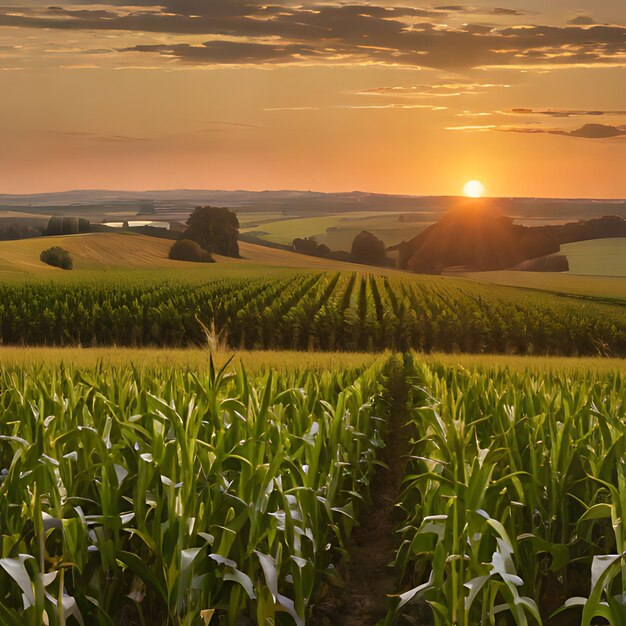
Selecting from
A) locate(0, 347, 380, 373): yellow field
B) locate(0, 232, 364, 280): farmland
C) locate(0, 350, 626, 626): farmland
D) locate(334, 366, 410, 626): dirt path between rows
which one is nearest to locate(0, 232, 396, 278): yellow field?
locate(0, 232, 364, 280): farmland

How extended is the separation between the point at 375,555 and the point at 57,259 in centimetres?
7607

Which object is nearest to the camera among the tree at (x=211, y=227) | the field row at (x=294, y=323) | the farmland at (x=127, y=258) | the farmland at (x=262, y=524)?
the farmland at (x=262, y=524)

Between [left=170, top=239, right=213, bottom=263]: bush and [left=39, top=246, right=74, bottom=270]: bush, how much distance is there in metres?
17.3

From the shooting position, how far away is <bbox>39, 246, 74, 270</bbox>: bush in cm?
7869

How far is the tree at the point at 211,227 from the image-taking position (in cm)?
10188

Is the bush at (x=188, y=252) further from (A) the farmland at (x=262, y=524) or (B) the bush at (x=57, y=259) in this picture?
(A) the farmland at (x=262, y=524)

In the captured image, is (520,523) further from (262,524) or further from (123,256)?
(123,256)

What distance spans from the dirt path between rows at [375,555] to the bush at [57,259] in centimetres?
7294

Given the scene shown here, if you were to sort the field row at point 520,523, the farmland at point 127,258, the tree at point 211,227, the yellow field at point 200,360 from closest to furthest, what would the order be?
the field row at point 520,523, the yellow field at point 200,360, the farmland at point 127,258, the tree at point 211,227

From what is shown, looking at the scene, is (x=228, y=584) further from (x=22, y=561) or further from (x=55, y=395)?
(x=55, y=395)

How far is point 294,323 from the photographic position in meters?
33.9

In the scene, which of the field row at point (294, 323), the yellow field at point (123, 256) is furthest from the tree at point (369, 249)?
the field row at point (294, 323)

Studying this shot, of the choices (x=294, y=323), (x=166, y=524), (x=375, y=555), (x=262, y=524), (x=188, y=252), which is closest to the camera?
(x=166, y=524)

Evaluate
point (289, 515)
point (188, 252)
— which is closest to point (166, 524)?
point (289, 515)
